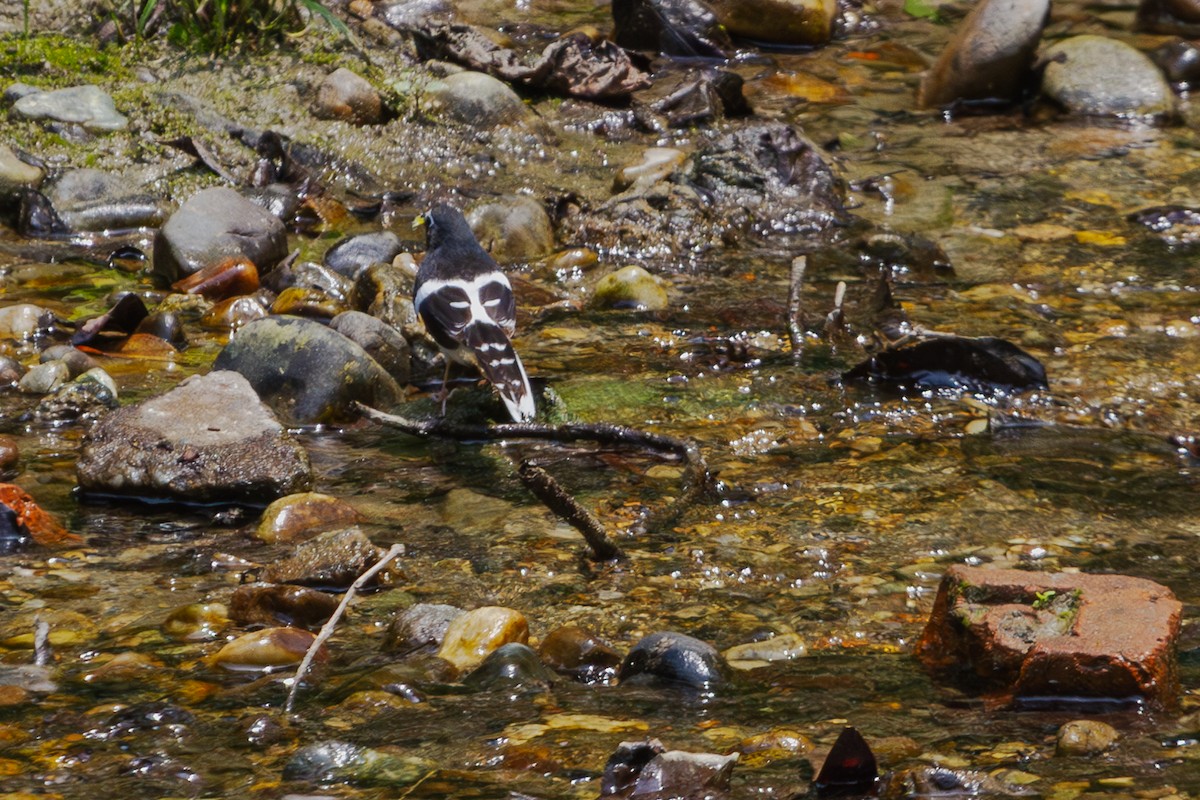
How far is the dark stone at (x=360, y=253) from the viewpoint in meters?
7.11

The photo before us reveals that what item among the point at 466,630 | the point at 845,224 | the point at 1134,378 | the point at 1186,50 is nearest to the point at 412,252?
the point at 845,224

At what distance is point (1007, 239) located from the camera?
750 centimetres

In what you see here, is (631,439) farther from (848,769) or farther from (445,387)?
(848,769)

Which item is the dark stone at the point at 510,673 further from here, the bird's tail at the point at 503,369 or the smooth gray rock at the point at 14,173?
the smooth gray rock at the point at 14,173

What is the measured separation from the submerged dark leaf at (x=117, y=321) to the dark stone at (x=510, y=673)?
3.60 m

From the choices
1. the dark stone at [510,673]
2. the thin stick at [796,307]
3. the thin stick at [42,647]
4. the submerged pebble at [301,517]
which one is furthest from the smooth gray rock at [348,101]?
the dark stone at [510,673]

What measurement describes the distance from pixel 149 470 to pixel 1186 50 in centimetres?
842

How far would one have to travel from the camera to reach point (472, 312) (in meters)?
5.60

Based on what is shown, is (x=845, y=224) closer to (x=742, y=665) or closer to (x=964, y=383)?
(x=964, y=383)

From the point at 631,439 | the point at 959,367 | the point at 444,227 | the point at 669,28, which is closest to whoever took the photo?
the point at 631,439

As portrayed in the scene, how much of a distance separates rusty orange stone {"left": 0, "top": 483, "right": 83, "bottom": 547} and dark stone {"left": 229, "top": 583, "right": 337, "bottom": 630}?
88 cm

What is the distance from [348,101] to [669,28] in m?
2.81

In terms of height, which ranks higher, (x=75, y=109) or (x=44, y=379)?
(x=75, y=109)

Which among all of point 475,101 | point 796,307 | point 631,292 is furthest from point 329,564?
point 475,101
